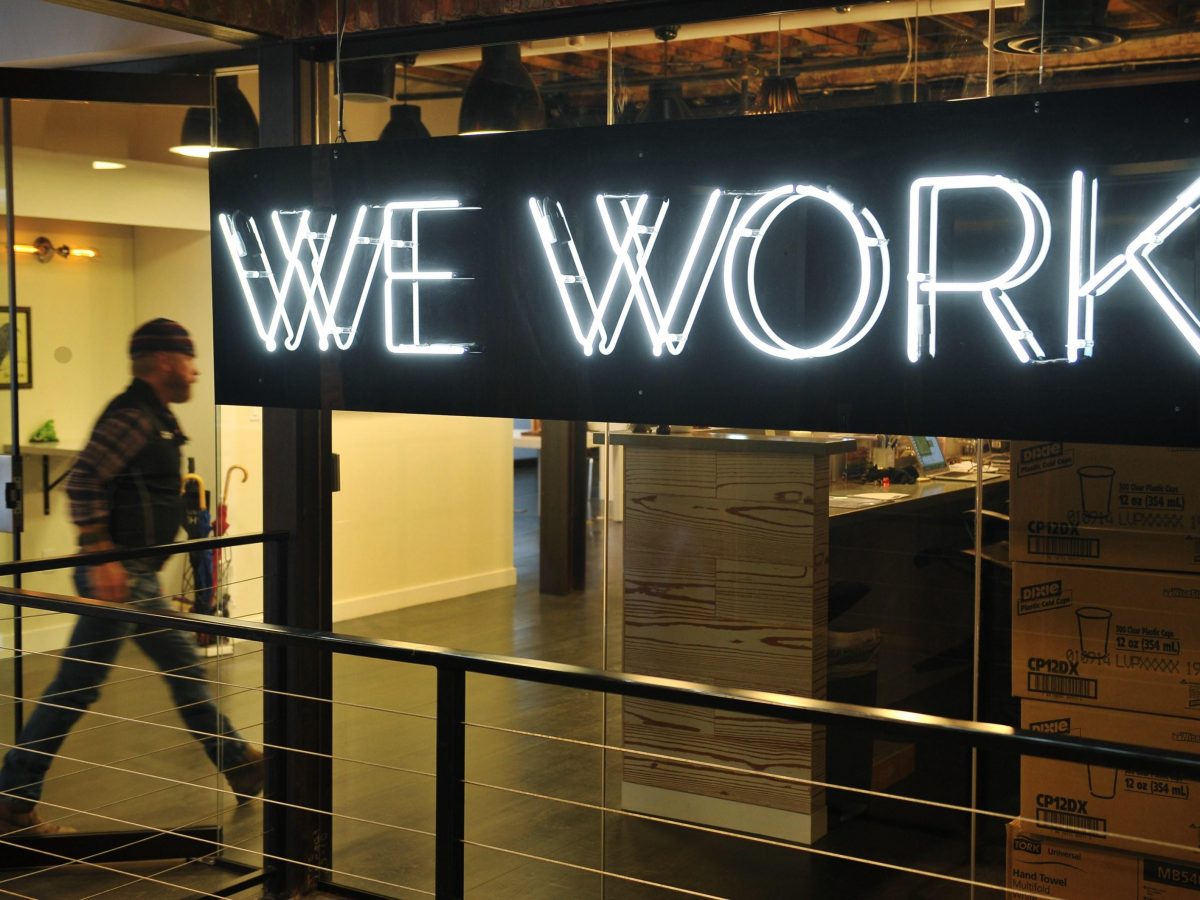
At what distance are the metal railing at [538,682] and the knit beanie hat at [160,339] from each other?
3.81ft

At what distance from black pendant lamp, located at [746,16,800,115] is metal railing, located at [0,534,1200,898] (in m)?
1.67

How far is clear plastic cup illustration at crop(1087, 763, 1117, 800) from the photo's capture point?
3207 millimetres

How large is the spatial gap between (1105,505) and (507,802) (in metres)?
2.31

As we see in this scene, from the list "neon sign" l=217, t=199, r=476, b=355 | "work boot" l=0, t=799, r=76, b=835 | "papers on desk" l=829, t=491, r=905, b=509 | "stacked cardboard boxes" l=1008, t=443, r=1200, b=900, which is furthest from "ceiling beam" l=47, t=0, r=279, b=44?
"work boot" l=0, t=799, r=76, b=835

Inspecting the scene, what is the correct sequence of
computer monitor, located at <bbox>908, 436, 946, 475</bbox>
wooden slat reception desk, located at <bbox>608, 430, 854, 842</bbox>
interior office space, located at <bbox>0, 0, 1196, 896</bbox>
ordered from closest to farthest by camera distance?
interior office space, located at <bbox>0, 0, 1196, 896</bbox> → computer monitor, located at <bbox>908, 436, 946, 475</bbox> → wooden slat reception desk, located at <bbox>608, 430, 854, 842</bbox>

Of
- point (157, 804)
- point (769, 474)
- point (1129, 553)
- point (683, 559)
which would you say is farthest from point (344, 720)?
point (1129, 553)

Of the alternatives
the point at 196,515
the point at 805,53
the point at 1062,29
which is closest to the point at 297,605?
the point at 196,515

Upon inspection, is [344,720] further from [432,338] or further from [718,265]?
[718,265]

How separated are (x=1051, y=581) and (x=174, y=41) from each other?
3084mm

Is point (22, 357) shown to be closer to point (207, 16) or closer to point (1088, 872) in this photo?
point (207, 16)

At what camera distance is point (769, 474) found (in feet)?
12.1

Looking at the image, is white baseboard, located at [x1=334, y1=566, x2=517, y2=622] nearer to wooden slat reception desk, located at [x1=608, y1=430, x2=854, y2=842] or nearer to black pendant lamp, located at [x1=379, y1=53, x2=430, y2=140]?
wooden slat reception desk, located at [x1=608, y1=430, x2=854, y2=842]

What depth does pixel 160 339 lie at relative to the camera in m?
4.70

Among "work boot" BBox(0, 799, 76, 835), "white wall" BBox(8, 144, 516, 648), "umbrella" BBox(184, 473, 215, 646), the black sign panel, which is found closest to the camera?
the black sign panel
